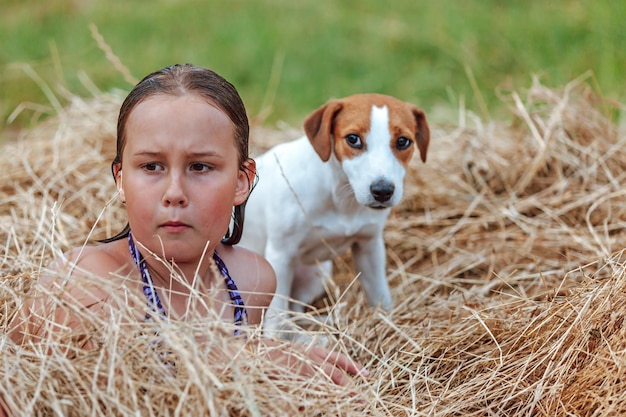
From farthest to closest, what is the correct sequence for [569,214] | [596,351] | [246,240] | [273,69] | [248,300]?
1. [273,69]
2. [569,214]
3. [246,240]
4. [248,300]
5. [596,351]

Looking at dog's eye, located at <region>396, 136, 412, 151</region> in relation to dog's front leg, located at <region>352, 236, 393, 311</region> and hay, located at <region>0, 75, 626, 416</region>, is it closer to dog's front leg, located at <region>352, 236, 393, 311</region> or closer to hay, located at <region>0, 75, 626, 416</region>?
dog's front leg, located at <region>352, 236, 393, 311</region>

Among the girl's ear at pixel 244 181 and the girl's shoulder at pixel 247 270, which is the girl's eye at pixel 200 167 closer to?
the girl's ear at pixel 244 181

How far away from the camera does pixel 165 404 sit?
228cm

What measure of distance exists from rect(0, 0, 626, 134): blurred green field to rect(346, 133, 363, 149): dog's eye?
9.84 feet

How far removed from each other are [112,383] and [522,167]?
3377 millimetres

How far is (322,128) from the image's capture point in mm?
3623

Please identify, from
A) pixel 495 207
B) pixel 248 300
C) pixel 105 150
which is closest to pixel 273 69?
pixel 105 150

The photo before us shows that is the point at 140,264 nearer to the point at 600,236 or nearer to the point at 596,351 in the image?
the point at 596,351

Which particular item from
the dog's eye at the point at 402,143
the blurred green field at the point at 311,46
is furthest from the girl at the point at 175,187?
the blurred green field at the point at 311,46

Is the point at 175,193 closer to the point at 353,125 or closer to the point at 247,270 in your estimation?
the point at 247,270

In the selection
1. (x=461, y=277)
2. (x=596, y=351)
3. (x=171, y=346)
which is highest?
(x=171, y=346)

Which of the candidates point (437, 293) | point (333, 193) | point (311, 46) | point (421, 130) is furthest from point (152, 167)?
point (311, 46)

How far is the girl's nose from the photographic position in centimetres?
255

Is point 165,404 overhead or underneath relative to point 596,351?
overhead
